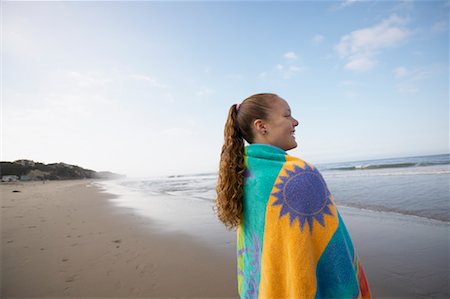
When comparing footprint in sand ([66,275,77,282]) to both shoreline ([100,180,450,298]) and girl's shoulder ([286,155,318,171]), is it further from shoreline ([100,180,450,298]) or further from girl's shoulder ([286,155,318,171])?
girl's shoulder ([286,155,318,171])

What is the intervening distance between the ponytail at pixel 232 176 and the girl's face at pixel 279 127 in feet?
0.58

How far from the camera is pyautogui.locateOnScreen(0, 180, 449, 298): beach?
3.04 metres

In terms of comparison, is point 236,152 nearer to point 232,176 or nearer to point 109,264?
point 232,176

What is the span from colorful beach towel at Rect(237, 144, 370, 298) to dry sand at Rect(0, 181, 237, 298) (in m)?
2.33

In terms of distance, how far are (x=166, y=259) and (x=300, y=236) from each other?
379 centimetres

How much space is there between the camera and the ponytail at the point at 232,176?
122 cm

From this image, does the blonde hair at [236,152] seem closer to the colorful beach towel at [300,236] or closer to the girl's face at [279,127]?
the girl's face at [279,127]

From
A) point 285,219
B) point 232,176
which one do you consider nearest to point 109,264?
point 232,176

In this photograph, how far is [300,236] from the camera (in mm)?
951

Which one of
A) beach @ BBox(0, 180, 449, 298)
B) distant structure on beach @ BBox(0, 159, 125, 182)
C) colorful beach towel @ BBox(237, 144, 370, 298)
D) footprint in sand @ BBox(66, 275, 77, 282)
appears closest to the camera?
colorful beach towel @ BBox(237, 144, 370, 298)

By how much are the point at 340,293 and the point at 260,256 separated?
369 mm

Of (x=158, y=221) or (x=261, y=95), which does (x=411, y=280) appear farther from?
(x=158, y=221)

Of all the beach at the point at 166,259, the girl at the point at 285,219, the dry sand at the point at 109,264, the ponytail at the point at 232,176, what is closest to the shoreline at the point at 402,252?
the beach at the point at 166,259

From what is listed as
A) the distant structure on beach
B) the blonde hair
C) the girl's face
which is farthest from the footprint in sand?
the distant structure on beach
